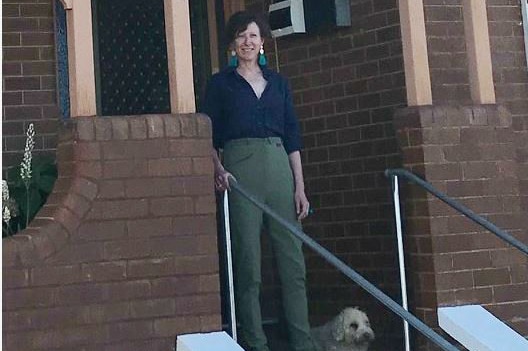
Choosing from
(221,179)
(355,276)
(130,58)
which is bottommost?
(355,276)

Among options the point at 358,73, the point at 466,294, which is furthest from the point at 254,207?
the point at 358,73

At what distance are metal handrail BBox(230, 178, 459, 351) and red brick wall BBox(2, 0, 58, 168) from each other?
2132 millimetres

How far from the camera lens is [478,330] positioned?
524 centimetres

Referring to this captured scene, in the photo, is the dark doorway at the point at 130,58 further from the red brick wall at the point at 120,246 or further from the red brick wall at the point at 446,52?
the red brick wall at the point at 120,246

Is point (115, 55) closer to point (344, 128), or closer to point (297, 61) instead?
point (297, 61)

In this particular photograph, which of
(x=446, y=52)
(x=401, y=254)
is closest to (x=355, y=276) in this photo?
(x=401, y=254)

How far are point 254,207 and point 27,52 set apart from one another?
2403 mm

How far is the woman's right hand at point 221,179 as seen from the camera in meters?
5.04

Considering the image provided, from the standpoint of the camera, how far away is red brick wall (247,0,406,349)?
6.30 m

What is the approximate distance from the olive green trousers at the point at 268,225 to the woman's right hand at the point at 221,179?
0.09m

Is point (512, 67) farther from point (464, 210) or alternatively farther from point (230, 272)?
point (230, 272)

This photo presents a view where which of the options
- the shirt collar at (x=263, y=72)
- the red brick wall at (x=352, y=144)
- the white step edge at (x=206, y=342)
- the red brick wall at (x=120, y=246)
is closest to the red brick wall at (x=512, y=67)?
the red brick wall at (x=352, y=144)

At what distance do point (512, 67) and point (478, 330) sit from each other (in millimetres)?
2390

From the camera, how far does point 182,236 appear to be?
4914 mm
